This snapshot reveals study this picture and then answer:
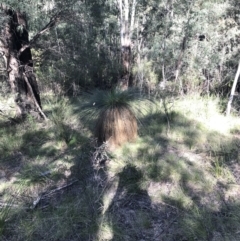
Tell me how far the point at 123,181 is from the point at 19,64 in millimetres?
2678

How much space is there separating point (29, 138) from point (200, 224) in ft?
8.90

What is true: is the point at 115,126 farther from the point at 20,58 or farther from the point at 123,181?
the point at 20,58

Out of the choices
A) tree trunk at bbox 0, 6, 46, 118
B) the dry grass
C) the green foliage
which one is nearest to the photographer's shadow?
the dry grass

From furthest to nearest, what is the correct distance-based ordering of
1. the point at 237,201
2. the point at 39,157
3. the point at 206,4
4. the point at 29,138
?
1. the point at 206,4
2. the point at 29,138
3. the point at 39,157
4. the point at 237,201

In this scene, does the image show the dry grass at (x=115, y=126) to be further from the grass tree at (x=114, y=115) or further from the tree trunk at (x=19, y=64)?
the tree trunk at (x=19, y=64)

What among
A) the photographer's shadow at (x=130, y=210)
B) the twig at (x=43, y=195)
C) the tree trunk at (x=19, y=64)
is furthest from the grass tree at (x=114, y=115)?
the tree trunk at (x=19, y=64)

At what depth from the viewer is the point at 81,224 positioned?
7.62 feet

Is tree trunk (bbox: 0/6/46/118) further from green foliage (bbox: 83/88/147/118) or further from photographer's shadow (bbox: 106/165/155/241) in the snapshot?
photographer's shadow (bbox: 106/165/155/241)

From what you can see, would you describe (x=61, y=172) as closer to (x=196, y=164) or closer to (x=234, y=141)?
(x=196, y=164)

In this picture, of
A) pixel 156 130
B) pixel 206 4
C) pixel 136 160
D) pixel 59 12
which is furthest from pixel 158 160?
pixel 206 4

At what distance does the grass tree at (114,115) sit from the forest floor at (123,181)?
156 mm

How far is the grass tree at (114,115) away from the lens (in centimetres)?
331

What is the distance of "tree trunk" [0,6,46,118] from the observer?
3961mm

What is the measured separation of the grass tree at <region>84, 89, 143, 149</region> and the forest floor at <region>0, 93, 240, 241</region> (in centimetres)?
16
